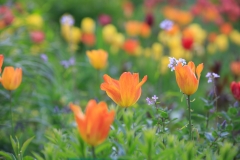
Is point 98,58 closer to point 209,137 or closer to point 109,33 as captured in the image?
point 209,137

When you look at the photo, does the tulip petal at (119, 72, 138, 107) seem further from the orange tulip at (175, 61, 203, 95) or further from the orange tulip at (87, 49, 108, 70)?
the orange tulip at (87, 49, 108, 70)

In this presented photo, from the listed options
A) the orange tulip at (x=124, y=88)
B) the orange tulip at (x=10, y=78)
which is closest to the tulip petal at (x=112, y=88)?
the orange tulip at (x=124, y=88)

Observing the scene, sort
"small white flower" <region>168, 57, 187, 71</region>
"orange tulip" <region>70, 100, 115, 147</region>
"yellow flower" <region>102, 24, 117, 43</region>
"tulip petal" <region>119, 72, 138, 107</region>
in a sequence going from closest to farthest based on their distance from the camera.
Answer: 1. "orange tulip" <region>70, 100, 115, 147</region>
2. "tulip petal" <region>119, 72, 138, 107</region>
3. "small white flower" <region>168, 57, 187, 71</region>
4. "yellow flower" <region>102, 24, 117, 43</region>

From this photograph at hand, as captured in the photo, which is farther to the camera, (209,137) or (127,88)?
(209,137)

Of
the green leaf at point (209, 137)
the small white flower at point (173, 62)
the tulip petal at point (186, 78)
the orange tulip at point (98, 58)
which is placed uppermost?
the tulip petal at point (186, 78)

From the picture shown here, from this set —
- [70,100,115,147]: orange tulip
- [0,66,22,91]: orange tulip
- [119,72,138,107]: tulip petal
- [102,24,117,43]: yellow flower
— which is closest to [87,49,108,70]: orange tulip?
[0,66,22,91]: orange tulip

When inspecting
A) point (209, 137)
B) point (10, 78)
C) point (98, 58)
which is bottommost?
point (98, 58)

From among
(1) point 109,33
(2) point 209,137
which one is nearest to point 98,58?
(2) point 209,137

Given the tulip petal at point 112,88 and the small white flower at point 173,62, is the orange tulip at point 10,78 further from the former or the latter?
the small white flower at point 173,62

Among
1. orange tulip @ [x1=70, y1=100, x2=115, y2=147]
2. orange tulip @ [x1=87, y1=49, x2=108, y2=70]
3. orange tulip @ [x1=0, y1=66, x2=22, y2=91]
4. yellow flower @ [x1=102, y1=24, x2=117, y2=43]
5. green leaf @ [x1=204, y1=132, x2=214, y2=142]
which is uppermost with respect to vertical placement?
orange tulip @ [x1=70, y1=100, x2=115, y2=147]

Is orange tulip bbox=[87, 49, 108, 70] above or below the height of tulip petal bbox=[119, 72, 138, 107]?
below

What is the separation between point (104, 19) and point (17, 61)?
1850mm

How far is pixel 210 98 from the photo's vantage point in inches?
68.8

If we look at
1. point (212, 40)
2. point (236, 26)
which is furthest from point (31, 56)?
point (236, 26)
